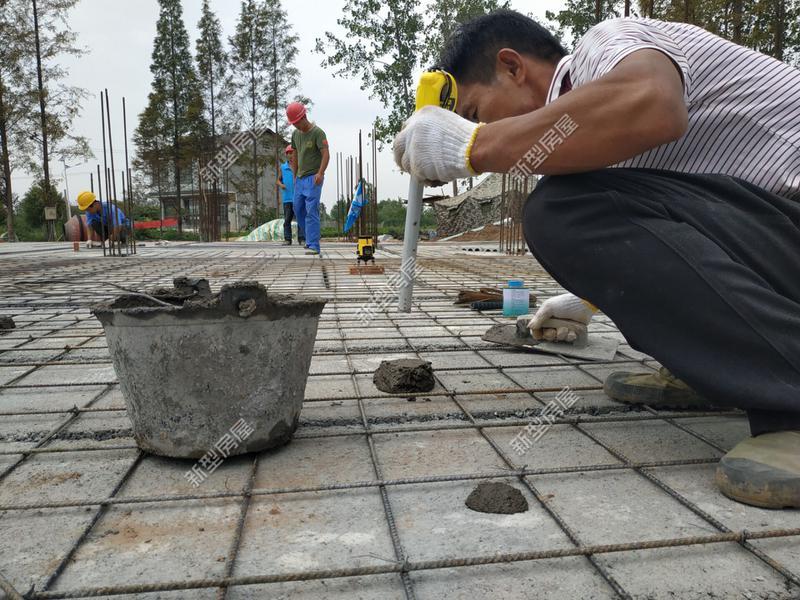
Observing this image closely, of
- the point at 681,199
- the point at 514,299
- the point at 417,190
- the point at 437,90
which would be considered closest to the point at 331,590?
the point at 681,199

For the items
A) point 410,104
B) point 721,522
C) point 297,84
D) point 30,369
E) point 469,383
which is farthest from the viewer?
point 297,84

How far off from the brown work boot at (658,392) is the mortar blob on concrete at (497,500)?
0.64 m

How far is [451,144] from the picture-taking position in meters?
1.24

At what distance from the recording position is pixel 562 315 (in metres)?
1.95

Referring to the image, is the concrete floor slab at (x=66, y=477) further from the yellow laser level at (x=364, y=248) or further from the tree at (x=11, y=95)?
the tree at (x=11, y=95)

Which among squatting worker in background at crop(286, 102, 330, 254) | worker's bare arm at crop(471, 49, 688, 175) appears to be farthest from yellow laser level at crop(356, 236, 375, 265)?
worker's bare arm at crop(471, 49, 688, 175)

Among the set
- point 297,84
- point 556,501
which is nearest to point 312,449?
point 556,501

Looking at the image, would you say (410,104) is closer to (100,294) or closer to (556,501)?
(100,294)

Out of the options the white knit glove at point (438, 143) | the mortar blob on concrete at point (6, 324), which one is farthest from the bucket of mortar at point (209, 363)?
the mortar blob on concrete at point (6, 324)

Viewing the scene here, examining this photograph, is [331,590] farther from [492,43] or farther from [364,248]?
[364,248]

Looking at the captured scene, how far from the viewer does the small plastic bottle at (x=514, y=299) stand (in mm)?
2824

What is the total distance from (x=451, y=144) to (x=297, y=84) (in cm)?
1994

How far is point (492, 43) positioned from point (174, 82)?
22.2m

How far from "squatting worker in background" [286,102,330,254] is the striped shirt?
207 inches
